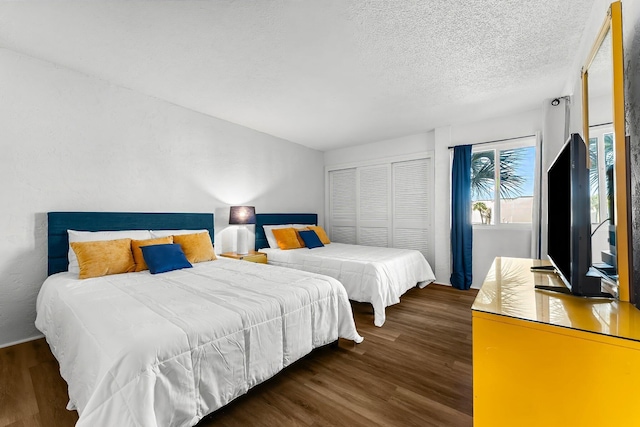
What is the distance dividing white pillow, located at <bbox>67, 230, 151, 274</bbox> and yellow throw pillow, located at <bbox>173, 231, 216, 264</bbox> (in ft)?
1.12

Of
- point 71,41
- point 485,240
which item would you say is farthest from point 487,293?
point 71,41

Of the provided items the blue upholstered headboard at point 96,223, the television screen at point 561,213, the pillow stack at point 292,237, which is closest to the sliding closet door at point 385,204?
the pillow stack at point 292,237

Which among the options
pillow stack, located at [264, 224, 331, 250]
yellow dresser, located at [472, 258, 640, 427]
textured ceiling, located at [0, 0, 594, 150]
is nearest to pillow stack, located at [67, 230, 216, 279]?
pillow stack, located at [264, 224, 331, 250]

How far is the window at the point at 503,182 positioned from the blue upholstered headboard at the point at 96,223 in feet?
13.7

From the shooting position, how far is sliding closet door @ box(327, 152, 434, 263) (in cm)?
459

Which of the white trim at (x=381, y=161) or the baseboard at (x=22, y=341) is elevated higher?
the white trim at (x=381, y=161)

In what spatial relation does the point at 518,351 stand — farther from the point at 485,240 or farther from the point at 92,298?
the point at 485,240

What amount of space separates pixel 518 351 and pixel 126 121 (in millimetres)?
3828

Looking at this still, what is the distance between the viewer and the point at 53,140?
8.38 ft

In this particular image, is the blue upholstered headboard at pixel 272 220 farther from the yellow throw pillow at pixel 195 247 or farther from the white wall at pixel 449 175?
the white wall at pixel 449 175

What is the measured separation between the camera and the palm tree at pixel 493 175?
3822 mm

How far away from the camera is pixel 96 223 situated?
Answer: 2.74 metres

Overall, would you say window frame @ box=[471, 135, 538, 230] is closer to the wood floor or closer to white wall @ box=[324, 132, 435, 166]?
white wall @ box=[324, 132, 435, 166]

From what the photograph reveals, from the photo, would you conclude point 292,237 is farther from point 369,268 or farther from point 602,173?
point 602,173
